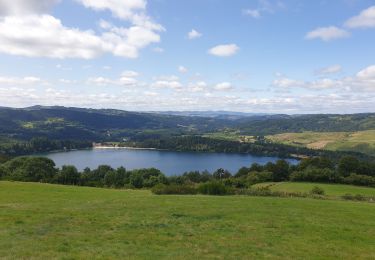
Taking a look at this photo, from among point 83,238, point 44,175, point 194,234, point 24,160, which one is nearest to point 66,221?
point 83,238

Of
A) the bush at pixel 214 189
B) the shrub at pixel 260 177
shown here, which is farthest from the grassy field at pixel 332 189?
the bush at pixel 214 189

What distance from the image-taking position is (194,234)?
727 inches

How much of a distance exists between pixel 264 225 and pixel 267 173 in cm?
7845

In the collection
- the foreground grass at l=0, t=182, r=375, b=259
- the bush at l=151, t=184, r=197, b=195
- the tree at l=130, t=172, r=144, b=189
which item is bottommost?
the tree at l=130, t=172, r=144, b=189

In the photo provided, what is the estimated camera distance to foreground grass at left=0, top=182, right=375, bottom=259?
48.0 ft

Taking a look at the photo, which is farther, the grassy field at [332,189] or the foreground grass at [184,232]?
the grassy field at [332,189]

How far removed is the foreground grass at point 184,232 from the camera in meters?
14.6

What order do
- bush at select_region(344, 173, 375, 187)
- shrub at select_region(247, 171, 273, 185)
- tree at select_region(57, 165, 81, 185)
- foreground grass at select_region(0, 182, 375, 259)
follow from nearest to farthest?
foreground grass at select_region(0, 182, 375, 259) → tree at select_region(57, 165, 81, 185) → bush at select_region(344, 173, 375, 187) → shrub at select_region(247, 171, 273, 185)

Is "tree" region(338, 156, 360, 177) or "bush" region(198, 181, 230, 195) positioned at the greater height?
"bush" region(198, 181, 230, 195)

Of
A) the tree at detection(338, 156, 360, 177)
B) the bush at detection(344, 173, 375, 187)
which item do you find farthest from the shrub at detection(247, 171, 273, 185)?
the tree at detection(338, 156, 360, 177)

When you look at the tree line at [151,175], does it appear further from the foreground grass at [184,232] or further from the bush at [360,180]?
the foreground grass at [184,232]

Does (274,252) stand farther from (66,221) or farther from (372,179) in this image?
(372,179)

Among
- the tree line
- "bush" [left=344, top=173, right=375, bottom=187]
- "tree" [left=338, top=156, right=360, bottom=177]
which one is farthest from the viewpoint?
"tree" [left=338, top=156, right=360, bottom=177]

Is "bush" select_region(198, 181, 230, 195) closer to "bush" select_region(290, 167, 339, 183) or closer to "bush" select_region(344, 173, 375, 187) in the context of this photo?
"bush" select_region(290, 167, 339, 183)
